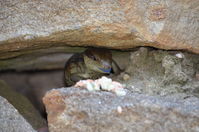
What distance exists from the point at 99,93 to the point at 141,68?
0.40 meters

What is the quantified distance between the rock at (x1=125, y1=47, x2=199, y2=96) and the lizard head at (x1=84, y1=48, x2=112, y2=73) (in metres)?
0.17

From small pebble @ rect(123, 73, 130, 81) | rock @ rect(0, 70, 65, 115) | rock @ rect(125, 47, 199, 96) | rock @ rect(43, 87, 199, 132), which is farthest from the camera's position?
rock @ rect(0, 70, 65, 115)

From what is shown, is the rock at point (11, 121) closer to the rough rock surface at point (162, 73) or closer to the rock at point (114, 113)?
the rock at point (114, 113)

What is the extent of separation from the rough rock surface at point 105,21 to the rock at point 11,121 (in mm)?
325

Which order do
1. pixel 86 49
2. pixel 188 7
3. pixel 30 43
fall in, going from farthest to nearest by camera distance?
1. pixel 86 49
2. pixel 30 43
3. pixel 188 7

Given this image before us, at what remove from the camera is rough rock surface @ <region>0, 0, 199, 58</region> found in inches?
66.6

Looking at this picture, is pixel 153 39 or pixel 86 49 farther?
pixel 86 49

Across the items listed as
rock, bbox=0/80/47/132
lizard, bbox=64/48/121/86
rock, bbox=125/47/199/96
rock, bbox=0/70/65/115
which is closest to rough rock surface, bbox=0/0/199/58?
rock, bbox=125/47/199/96

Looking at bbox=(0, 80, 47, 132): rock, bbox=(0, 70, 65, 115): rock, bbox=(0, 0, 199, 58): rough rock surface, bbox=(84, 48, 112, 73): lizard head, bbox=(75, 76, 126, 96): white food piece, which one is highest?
bbox=(0, 0, 199, 58): rough rock surface

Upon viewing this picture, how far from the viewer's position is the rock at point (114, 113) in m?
1.51

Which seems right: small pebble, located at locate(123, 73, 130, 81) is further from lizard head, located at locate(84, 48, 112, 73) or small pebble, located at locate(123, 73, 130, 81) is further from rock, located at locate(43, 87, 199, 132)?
rock, located at locate(43, 87, 199, 132)

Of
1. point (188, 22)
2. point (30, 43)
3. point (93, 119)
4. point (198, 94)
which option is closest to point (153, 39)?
point (188, 22)

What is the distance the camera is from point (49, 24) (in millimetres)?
1756

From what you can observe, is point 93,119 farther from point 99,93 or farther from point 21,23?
→ point 21,23
